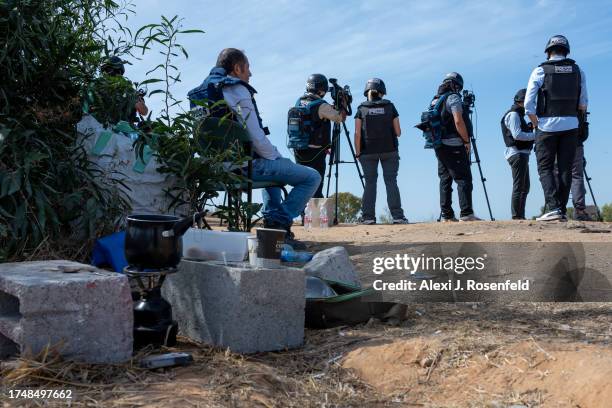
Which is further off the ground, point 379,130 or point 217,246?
point 379,130

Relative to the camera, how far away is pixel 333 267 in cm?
379

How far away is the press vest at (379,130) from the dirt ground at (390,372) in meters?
5.06

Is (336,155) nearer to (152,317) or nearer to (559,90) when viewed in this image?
(559,90)

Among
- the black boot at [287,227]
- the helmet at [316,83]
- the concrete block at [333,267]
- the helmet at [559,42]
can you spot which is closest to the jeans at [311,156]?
the helmet at [316,83]

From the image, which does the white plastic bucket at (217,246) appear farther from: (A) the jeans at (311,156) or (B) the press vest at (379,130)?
(B) the press vest at (379,130)

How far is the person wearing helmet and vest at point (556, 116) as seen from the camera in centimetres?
721

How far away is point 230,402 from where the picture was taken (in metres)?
2.26

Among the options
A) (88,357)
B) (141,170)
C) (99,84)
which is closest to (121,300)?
(88,357)

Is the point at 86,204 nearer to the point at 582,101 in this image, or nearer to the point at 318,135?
the point at 318,135

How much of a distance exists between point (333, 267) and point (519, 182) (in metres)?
5.53

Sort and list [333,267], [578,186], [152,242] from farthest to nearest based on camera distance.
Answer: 1. [578,186]
2. [333,267]
3. [152,242]

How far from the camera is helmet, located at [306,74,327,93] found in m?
7.40

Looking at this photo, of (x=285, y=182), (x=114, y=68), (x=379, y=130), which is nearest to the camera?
(x=114, y=68)

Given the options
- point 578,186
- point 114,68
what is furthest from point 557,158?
point 114,68
